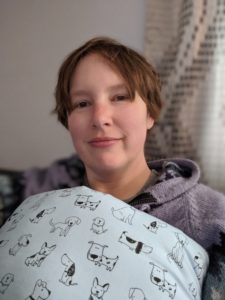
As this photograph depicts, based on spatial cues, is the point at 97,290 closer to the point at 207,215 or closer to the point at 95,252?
the point at 95,252

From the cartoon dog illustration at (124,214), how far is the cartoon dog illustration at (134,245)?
0.03 metres

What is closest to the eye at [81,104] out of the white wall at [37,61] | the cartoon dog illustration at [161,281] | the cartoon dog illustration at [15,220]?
the cartoon dog illustration at [15,220]

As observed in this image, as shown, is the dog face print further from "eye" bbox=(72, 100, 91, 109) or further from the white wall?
the white wall

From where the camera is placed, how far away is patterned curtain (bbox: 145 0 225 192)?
999 mm

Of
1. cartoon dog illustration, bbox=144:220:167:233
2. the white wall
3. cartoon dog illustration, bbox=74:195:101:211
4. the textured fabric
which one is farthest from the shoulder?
the white wall

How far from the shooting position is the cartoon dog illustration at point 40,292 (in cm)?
54

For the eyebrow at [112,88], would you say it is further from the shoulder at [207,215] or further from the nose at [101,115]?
the shoulder at [207,215]

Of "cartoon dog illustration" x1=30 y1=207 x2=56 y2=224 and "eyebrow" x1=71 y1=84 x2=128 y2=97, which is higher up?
"eyebrow" x1=71 y1=84 x2=128 y2=97

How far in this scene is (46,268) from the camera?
1.87 feet

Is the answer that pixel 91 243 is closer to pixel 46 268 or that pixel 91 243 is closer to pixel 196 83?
pixel 46 268

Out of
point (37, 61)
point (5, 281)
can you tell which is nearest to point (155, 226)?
point (5, 281)

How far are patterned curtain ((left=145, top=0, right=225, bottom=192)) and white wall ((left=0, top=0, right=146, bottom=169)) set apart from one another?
0.18 meters

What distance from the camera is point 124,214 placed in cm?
66

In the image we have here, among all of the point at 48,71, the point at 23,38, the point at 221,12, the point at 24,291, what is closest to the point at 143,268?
the point at 24,291
